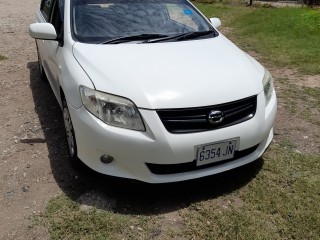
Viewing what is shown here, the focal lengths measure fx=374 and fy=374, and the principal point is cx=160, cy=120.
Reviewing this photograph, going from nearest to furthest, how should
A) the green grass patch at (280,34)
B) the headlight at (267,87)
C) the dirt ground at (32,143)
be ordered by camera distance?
the dirt ground at (32,143), the headlight at (267,87), the green grass patch at (280,34)

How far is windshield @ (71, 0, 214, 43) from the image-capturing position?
3.40 m

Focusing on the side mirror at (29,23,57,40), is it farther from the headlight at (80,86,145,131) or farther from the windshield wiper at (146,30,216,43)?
the headlight at (80,86,145,131)

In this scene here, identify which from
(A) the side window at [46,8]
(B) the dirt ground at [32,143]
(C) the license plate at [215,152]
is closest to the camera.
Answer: (C) the license plate at [215,152]

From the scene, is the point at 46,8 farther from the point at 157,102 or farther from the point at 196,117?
the point at 196,117

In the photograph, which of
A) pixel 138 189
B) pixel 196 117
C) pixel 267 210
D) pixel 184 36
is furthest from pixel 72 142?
pixel 267 210

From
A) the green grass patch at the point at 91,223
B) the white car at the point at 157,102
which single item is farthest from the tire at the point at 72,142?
the green grass patch at the point at 91,223

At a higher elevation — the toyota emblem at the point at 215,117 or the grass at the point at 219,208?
the toyota emblem at the point at 215,117

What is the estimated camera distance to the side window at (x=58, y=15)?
3.65m

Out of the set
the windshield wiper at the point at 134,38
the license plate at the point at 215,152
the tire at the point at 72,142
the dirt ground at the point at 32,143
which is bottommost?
the dirt ground at the point at 32,143

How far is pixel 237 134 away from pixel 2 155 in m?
2.25

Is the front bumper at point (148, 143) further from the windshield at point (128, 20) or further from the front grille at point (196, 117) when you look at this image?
the windshield at point (128, 20)

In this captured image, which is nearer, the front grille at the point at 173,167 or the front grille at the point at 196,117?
the front grille at the point at 196,117

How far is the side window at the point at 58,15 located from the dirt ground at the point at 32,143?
1056 mm

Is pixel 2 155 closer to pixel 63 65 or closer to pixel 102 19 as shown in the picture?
pixel 63 65
